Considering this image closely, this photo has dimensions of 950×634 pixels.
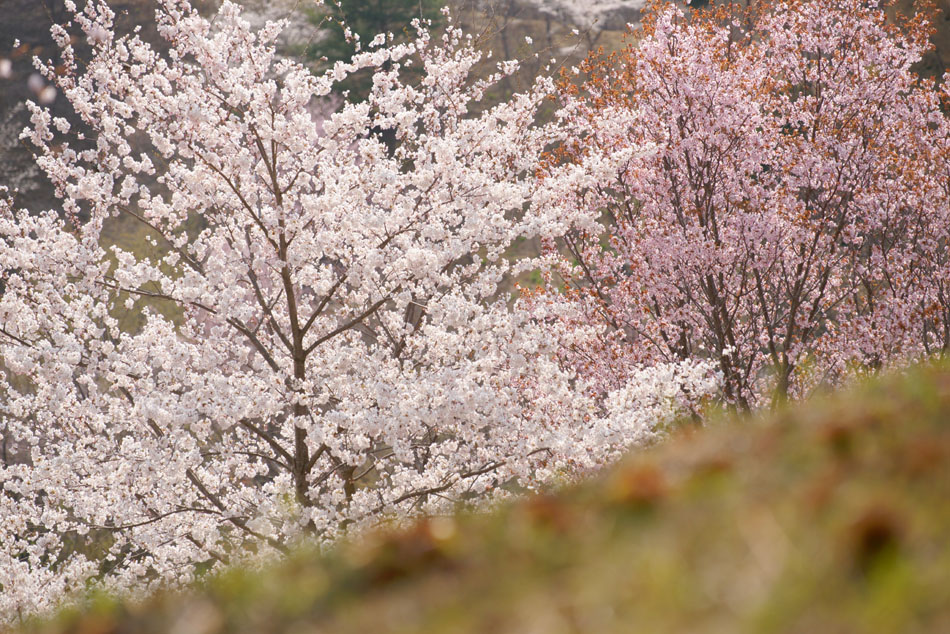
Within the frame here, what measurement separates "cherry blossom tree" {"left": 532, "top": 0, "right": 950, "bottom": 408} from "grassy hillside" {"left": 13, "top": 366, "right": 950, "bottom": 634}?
831 cm

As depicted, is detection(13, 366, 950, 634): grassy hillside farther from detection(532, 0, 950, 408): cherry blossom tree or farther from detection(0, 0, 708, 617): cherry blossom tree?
detection(532, 0, 950, 408): cherry blossom tree

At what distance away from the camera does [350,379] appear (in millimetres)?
9039

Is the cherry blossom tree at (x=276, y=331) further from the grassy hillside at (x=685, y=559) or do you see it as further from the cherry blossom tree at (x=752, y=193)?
the grassy hillside at (x=685, y=559)

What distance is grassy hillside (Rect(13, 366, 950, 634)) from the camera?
1315 mm

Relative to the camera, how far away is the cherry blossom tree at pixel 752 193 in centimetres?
1109

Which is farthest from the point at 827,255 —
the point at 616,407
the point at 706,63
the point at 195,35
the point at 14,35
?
the point at 14,35

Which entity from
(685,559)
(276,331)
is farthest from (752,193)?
(685,559)

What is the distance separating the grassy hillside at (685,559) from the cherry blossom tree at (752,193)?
831 cm

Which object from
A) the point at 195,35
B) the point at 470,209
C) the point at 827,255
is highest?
the point at 195,35

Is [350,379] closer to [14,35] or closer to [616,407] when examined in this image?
[616,407]

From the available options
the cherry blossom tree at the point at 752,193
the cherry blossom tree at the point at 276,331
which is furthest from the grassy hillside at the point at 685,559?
the cherry blossom tree at the point at 752,193

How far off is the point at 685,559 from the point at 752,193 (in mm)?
10790

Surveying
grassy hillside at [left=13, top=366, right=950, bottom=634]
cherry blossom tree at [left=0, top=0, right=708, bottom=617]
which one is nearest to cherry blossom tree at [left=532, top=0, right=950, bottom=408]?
cherry blossom tree at [left=0, top=0, right=708, bottom=617]

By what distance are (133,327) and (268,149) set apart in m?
15.4
